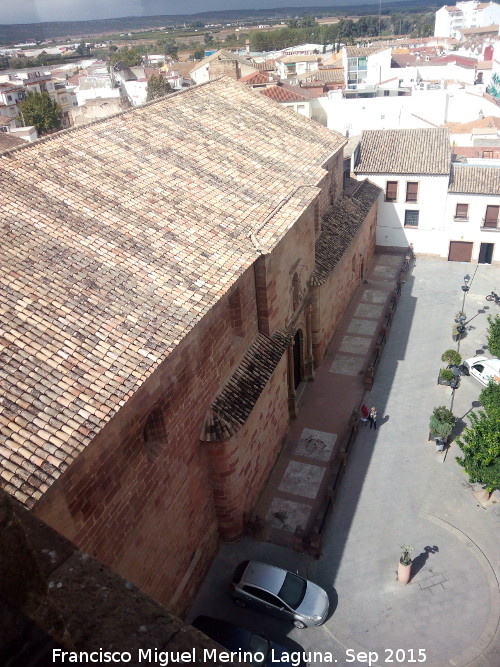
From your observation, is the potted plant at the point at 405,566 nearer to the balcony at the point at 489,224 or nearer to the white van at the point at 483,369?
the white van at the point at 483,369

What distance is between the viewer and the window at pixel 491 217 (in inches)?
1355

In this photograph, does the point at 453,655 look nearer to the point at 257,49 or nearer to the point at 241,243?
the point at 241,243

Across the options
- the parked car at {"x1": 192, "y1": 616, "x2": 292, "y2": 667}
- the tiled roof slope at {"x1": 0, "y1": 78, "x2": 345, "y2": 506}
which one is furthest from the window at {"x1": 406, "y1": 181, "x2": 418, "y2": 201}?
the parked car at {"x1": 192, "y1": 616, "x2": 292, "y2": 667}

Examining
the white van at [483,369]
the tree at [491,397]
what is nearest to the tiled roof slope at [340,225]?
the white van at [483,369]

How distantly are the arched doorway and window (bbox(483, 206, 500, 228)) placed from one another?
18644 mm

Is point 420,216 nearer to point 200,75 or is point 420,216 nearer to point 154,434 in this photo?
point 154,434

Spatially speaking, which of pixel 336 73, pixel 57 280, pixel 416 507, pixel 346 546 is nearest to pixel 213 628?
pixel 346 546

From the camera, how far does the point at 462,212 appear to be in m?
35.6

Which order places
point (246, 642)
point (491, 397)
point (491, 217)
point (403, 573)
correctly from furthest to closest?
point (491, 217) < point (491, 397) < point (403, 573) < point (246, 642)

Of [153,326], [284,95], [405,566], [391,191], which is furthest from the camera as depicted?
[284,95]

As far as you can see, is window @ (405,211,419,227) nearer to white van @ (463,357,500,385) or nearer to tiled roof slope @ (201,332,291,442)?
white van @ (463,357,500,385)

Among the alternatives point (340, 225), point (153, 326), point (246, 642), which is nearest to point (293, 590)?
point (246, 642)

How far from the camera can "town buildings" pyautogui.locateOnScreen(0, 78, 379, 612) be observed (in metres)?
10.3

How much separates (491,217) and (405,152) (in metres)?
7.35
